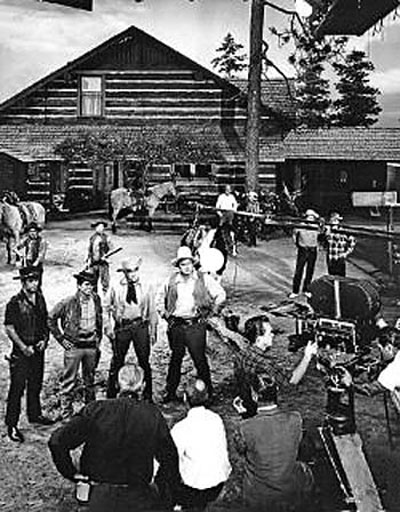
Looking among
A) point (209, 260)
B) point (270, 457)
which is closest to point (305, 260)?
point (209, 260)

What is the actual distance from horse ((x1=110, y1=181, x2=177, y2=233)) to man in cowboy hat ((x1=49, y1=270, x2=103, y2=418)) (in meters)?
9.44

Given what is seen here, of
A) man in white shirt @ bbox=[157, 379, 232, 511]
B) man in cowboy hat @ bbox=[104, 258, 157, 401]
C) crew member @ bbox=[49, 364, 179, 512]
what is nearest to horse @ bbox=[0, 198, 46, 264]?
man in cowboy hat @ bbox=[104, 258, 157, 401]

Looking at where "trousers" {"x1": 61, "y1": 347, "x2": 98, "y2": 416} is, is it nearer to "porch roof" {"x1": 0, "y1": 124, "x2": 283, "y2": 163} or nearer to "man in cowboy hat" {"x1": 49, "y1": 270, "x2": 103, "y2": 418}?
"man in cowboy hat" {"x1": 49, "y1": 270, "x2": 103, "y2": 418}

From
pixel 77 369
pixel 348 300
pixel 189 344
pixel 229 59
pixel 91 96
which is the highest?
pixel 229 59

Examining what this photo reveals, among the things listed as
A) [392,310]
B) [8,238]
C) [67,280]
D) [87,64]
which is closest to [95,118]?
[87,64]

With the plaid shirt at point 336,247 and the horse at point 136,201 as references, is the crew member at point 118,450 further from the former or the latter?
the horse at point 136,201

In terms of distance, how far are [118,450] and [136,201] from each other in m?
12.5

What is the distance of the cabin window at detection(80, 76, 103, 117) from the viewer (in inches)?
726

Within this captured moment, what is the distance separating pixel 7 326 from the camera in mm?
5059

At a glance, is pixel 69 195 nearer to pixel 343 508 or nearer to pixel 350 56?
pixel 350 56

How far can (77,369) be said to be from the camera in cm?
545

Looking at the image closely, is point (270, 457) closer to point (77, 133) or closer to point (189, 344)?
point (189, 344)

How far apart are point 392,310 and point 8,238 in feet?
18.9

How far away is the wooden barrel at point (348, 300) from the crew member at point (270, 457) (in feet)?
8.01
